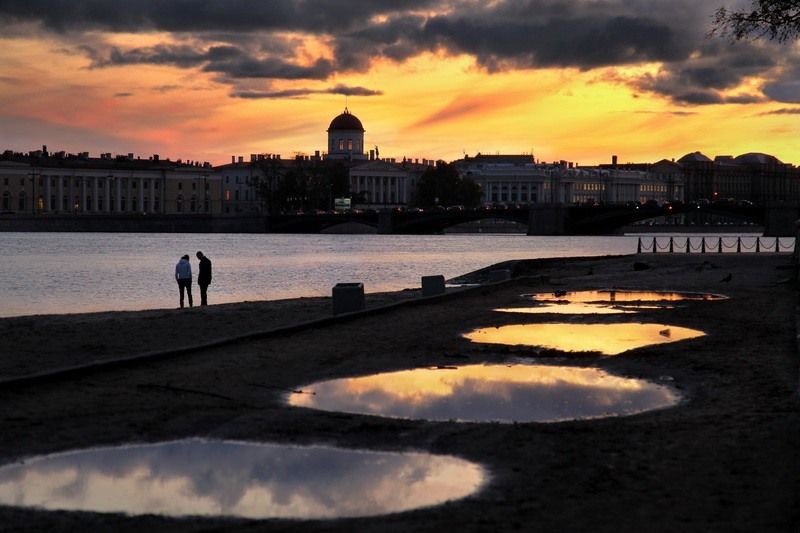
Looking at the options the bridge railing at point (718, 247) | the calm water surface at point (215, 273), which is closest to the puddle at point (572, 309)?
the calm water surface at point (215, 273)

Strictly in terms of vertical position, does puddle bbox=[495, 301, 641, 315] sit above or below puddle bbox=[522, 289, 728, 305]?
above

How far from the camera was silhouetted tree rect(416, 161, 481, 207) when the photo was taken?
18025 centimetres

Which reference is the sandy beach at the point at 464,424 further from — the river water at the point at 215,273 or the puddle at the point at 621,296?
the river water at the point at 215,273

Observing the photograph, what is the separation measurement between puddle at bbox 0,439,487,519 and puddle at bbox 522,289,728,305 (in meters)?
16.2

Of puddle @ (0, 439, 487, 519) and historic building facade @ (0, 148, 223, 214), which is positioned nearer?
puddle @ (0, 439, 487, 519)

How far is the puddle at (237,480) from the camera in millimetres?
7559

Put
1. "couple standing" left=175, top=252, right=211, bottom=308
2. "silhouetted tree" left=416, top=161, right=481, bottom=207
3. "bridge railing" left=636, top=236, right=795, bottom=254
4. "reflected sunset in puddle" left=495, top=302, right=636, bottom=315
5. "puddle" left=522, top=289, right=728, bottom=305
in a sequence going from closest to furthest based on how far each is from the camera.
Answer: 1. "reflected sunset in puddle" left=495, top=302, right=636, bottom=315
2. "puddle" left=522, top=289, right=728, bottom=305
3. "couple standing" left=175, top=252, right=211, bottom=308
4. "bridge railing" left=636, top=236, right=795, bottom=254
5. "silhouetted tree" left=416, top=161, right=481, bottom=207

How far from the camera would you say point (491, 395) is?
11914 mm

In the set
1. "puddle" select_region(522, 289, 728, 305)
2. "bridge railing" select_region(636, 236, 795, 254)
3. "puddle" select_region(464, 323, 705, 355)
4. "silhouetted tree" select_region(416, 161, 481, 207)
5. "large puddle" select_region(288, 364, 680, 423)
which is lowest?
"bridge railing" select_region(636, 236, 795, 254)

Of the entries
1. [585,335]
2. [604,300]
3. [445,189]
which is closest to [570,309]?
[604,300]

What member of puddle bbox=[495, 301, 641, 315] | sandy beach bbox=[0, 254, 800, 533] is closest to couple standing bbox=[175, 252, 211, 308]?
sandy beach bbox=[0, 254, 800, 533]

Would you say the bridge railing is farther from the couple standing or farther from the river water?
the couple standing

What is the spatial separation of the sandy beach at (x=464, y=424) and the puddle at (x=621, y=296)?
4.04 m

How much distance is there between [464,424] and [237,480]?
2589 mm
